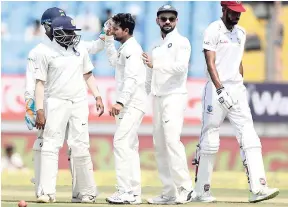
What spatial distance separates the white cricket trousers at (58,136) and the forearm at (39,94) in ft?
0.45

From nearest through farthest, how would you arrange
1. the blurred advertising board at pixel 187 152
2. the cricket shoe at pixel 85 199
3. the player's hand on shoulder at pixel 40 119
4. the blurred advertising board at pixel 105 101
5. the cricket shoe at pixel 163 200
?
the player's hand on shoulder at pixel 40 119 → the cricket shoe at pixel 163 200 → the cricket shoe at pixel 85 199 → the blurred advertising board at pixel 187 152 → the blurred advertising board at pixel 105 101

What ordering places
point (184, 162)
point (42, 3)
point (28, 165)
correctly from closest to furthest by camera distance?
1. point (184, 162)
2. point (28, 165)
3. point (42, 3)

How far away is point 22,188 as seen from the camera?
1425 centimetres

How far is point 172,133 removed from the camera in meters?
10.4

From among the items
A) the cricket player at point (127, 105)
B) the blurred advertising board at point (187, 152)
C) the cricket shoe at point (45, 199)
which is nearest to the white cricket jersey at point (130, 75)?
the cricket player at point (127, 105)

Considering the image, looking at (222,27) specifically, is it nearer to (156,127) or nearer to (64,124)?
(156,127)

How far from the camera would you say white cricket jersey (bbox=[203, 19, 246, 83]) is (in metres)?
10.5

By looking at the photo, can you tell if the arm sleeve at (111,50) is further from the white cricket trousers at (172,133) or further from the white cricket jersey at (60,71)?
the white cricket trousers at (172,133)

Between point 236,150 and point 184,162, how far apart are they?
A: 35.7ft

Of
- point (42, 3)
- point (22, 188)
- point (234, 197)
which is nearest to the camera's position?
point (234, 197)

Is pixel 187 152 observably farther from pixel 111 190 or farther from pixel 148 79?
pixel 148 79

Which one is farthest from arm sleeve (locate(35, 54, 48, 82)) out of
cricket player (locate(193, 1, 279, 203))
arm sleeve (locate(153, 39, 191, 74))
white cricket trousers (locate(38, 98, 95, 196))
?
cricket player (locate(193, 1, 279, 203))

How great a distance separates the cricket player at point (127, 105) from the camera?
34.2 feet

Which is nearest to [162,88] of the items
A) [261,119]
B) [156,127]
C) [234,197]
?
[156,127]
